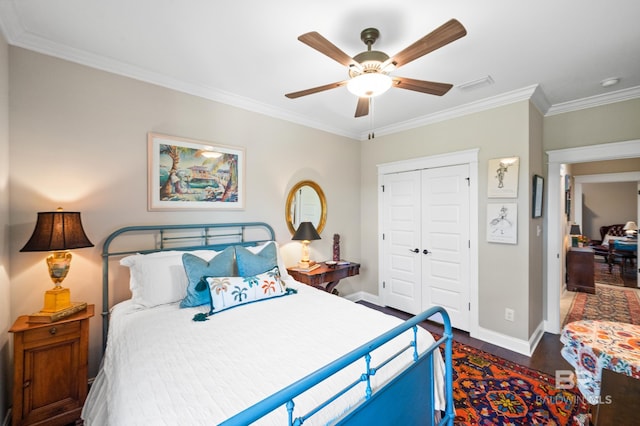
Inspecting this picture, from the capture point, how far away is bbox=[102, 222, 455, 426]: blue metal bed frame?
0.87 m

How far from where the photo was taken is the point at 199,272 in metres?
2.11

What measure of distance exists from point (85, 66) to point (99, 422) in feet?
8.18

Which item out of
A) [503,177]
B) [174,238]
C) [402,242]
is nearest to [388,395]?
[174,238]

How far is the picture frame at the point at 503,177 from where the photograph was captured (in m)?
2.86

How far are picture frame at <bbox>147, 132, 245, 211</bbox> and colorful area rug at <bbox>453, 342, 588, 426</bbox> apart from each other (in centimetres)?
270

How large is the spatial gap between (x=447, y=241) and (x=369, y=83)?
7.95 ft

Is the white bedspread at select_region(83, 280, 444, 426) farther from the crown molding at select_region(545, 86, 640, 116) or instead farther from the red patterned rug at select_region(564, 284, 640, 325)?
the red patterned rug at select_region(564, 284, 640, 325)

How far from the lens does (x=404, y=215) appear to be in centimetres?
385

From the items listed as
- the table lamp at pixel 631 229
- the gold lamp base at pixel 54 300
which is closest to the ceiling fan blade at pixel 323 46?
the gold lamp base at pixel 54 300

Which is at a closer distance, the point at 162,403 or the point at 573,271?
the point at 162,403

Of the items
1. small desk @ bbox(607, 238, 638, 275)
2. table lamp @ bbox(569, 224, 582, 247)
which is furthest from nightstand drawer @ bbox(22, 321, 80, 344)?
small desk @ bbox(607, 238, 638, 275)

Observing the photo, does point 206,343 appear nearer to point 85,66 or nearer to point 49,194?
point 49,194

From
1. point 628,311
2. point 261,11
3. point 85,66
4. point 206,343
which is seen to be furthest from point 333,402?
point 628,311

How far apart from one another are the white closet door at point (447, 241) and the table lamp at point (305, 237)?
60.6 inches
